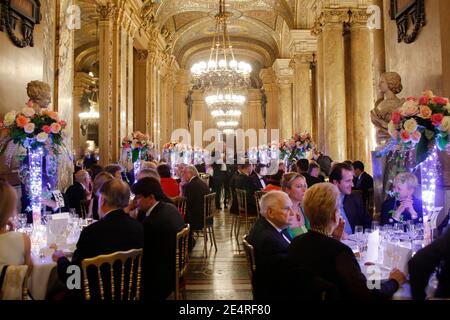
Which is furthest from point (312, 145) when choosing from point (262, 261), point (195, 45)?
point (195, 45)

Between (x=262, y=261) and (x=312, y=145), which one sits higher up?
(x=312, y=145)

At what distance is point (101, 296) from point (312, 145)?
943 centimetres

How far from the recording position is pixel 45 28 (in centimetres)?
586

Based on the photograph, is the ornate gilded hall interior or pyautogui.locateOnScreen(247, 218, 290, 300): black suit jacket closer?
pyautogui.locateOnScreen(247, 218, 290, 300): black suit jacket

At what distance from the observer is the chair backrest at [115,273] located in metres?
2.40

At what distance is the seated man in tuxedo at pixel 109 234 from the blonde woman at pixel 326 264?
3.65 feet

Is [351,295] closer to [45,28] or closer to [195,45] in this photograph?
[45,28]

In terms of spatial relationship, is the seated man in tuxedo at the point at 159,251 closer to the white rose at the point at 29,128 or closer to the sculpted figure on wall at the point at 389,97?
the white rose at the point at 29,128

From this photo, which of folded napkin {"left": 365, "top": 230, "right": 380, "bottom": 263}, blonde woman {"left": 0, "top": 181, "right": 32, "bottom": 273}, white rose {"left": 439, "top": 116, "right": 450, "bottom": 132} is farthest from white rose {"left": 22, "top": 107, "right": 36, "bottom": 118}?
white rose {"left": 439, "top": 116, "right": 450, "bottom": 132}

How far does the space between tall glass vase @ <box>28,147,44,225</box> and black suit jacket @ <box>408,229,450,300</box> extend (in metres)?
3.62

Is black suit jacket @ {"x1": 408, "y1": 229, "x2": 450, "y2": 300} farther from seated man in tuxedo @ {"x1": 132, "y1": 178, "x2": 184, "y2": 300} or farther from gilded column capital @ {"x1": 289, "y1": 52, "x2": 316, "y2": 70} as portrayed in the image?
gilded column capital @ {"x1": 289, "y1": 52, "x2": 316, "y2": 70}

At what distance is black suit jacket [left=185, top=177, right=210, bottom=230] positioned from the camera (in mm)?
6559

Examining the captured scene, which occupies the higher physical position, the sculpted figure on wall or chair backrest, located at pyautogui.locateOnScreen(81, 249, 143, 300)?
the sculpted figure on wall

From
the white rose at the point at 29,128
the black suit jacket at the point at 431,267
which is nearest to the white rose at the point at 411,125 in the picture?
the black suit jacket at the point at 431,267
